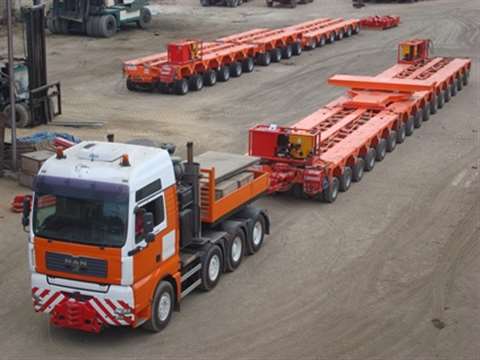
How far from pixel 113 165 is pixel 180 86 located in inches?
723

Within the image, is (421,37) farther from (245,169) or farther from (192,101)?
(245,169)

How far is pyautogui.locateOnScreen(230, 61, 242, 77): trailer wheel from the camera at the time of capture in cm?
3291

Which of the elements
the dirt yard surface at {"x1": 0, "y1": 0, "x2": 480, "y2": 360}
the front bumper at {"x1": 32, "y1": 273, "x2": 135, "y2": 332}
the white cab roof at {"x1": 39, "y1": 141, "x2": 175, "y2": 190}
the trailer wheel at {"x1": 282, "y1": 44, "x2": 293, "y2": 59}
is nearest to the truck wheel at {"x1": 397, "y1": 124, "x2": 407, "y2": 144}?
the dirt yard surface at {"x1": 0, "y1": 0, "x2": 480, "y2": 360}

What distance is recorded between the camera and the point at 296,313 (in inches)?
529

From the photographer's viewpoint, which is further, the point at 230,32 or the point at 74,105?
the point at 230,32

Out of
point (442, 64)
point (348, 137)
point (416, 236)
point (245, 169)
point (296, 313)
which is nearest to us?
point (296, 313)

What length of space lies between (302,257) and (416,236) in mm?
2580

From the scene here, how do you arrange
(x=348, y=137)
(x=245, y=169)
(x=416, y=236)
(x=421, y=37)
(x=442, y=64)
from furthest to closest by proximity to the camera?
(x=421, y=37) < (x=442, y=64) < (x=348, y=137) < (x=416, y=236) < (x=245, y=169)

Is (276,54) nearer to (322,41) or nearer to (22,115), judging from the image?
(322,41)

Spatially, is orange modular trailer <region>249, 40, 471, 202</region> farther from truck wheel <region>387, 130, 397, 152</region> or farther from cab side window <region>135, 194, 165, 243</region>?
cab side window <region>135, 194, 165, 243</region>

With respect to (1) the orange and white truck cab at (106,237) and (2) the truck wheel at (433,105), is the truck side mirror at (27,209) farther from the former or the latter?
(2) the truck wheel at (433,105)

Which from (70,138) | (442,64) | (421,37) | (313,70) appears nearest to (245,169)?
(70,138)

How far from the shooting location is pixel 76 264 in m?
11.8

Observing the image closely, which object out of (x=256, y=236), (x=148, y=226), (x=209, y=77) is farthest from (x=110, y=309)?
(x=209, y=77)
